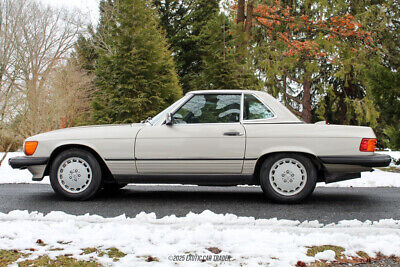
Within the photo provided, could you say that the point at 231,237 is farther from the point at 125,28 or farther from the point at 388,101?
the point at 125,28

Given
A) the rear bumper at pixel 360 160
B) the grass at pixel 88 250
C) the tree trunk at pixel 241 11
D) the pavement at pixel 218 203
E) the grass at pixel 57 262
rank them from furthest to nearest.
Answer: the tree trunk at pixel 241 11
the rear bumper at pixel 360 160
the pavement at pixel 218 203
the grass at pixel 88 250
the grass at pixel 57 262

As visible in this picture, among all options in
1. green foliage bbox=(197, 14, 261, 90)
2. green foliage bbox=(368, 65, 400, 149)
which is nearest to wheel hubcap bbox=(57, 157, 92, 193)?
green foliage bbox=(368, 65, 400, 149)

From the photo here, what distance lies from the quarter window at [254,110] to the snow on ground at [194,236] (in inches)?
65.2

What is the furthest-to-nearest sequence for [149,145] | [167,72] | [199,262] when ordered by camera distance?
1. [167,72]
2. [149,145]
3. [199,262]

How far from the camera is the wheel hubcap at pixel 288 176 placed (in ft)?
17.6

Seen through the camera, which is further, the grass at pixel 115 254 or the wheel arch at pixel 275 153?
the wheel arch at pixel 275 153

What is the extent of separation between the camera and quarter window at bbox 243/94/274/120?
5613 millimetres

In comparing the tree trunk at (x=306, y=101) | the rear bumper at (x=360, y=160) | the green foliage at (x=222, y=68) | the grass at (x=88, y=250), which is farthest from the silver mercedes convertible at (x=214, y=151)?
the tree trunk at (x=306, y=101)

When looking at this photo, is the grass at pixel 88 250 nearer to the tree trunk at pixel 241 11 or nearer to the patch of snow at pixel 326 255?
the patch of snow at pixel 326 255

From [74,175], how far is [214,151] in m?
2.01

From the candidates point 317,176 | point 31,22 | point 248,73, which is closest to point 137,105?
point 248,73

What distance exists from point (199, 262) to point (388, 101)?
26.1 feet

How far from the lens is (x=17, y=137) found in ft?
61.4

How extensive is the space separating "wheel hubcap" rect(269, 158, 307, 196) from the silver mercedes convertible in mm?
13
